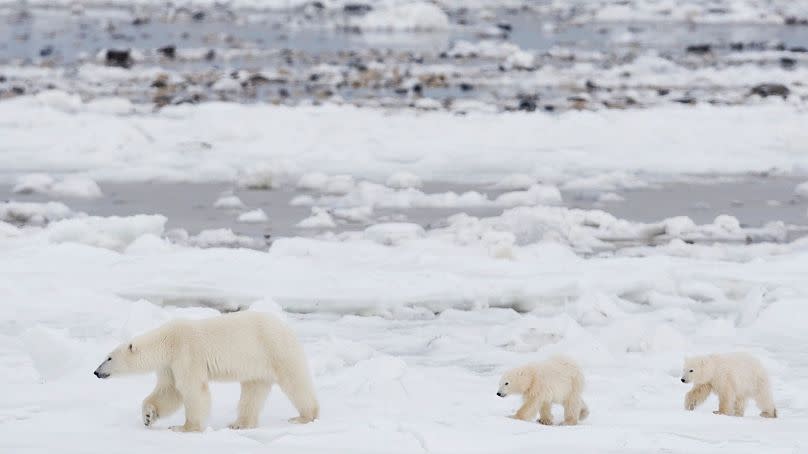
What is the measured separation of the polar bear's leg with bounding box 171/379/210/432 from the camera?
4.41m

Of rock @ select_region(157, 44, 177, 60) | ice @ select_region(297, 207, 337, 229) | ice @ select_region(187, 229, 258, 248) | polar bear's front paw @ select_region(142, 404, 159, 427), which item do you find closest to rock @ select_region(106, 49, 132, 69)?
rock @ select_region(157, 44, 177, 60)

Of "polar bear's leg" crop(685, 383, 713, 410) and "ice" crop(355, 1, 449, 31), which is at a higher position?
"ice" crop(355, 1, 449, 31)

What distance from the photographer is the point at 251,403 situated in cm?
455

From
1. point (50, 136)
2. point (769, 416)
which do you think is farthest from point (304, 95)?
point (769, 416)

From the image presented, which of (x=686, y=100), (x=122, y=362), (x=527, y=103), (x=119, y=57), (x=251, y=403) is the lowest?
(x=251, y=403)

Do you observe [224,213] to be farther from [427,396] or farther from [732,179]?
[427,396]

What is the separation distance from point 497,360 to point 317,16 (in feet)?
127

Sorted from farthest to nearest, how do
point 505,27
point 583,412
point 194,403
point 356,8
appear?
point 356,8 < point 505,27 < point 583,412 < point 194,403

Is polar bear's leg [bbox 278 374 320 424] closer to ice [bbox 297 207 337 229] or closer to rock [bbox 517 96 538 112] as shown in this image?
ice [bbox 297 207 337 229]

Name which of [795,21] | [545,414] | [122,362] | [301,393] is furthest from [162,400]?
[795,21]

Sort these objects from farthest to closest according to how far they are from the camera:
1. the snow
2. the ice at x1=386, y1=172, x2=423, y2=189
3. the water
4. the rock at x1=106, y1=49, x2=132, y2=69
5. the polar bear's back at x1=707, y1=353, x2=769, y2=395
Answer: the rock at x1=106, y1=49, x2=132, y2=69, the snow, the ice at x1=386, y1=172, x2=423, y2=189, the water, the polar bear's back at x1=707, y1=353, x2=769, y2=395

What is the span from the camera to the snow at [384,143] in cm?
1345

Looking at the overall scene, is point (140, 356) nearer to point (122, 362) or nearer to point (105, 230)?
point (122, 362)

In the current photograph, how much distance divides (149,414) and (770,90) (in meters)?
17.7
